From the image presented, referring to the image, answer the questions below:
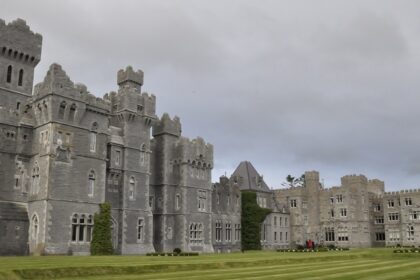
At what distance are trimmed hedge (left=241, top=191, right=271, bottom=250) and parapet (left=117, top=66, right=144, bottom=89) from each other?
2592 cm

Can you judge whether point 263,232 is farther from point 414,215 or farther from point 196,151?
point 414,215

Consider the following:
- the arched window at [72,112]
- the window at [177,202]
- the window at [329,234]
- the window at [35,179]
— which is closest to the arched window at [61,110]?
the arched window at [72,112]

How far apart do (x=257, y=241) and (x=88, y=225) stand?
1282 inches

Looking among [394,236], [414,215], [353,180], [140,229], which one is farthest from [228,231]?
[414,215]

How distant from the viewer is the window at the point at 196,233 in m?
60.1

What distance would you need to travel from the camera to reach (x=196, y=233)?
60.7m

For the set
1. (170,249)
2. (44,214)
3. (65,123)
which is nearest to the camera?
(44,214)

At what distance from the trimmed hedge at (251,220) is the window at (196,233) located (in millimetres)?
12323

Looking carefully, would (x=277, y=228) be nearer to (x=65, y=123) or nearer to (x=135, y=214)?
(x=135, y=214)

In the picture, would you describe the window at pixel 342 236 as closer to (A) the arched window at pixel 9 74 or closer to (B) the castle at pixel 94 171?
(B) the castle at pixel 94 171

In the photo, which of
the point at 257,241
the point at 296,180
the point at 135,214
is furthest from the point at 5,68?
the point at 296,180

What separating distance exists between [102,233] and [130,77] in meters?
18.9

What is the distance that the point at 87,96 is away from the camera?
4831cm

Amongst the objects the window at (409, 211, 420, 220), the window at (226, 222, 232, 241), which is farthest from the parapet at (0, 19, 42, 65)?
the window at (409, 211, 420, 220)
